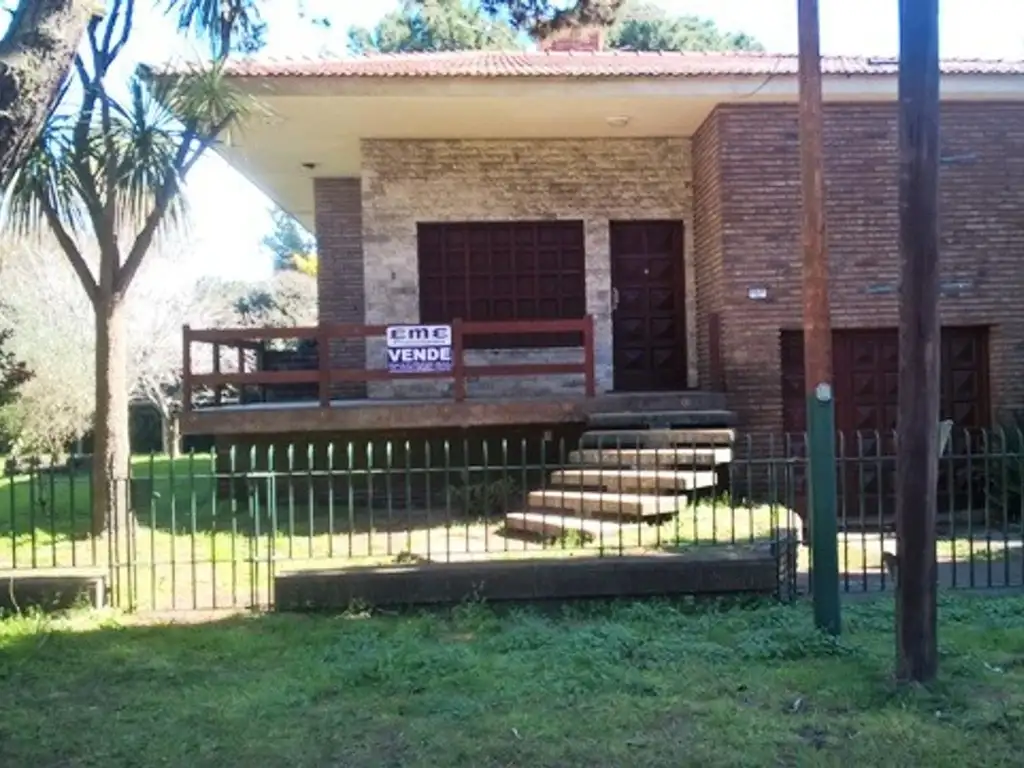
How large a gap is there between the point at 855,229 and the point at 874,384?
1931 mm

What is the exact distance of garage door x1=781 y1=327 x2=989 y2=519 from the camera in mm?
13172

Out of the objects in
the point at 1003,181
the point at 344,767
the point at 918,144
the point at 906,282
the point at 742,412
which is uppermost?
the point at 1003,181

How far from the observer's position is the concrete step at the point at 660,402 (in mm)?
11867

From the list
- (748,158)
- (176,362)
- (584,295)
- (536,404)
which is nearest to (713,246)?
(748,158)

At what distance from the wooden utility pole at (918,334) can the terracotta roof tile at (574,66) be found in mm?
7336

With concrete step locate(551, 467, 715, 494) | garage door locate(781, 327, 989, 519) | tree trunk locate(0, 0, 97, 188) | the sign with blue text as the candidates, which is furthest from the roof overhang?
tree trunk locate(0, 0, 97, 188)

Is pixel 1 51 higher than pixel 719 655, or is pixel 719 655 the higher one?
pixel 1 51

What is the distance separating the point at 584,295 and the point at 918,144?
9.38 m

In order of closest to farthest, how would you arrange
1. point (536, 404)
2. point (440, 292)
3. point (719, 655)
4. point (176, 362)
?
point (719, 655) < point (536, 404) < point (440, 292) < point (176, 362)

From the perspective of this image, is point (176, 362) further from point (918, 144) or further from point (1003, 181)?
point (918, 144)

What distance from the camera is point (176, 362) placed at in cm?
2891

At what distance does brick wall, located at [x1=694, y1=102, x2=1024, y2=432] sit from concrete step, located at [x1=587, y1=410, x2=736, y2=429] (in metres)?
1.05

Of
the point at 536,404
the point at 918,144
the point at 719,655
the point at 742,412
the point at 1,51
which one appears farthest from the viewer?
the point at 742,412

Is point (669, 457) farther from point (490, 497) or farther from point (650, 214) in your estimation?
point (650, 214)
